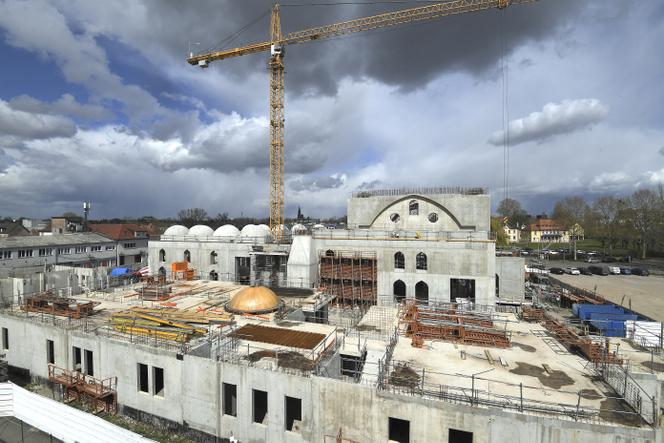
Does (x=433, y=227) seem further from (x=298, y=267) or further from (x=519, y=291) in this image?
(x=298, y=267)

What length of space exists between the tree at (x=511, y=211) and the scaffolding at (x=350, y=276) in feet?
326

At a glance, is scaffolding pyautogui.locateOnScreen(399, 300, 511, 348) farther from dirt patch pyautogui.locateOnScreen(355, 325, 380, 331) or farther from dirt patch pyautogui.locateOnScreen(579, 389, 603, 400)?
dirt patch pyautogui.locateOnScreen(579, 389, 603, 400)

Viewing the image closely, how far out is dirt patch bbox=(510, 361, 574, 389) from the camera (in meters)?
16.8

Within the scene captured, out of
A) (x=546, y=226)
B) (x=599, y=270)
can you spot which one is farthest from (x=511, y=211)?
(x=599, y=270)

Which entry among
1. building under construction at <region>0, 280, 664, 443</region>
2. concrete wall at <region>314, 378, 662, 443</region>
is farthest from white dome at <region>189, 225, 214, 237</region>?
concrete wall at <region>314, 378, 662, 443</region>

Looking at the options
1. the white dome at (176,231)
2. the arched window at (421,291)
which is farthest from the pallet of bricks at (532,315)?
the white dome at (176,231)

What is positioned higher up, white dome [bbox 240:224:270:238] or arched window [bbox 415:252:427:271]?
white dome [bbox 240:224:270:238]

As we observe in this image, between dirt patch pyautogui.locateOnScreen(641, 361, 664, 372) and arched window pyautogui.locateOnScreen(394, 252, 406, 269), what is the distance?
65.4ft

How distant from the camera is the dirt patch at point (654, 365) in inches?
763

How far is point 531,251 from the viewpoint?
93188 mm

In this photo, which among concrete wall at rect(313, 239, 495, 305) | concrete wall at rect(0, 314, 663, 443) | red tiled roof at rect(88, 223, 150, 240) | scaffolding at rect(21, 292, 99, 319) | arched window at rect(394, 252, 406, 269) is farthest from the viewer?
red tiled roof at rect(88, 223, 150, 240)

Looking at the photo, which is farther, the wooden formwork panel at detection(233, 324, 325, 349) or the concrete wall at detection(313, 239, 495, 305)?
the concrete wall at detection(313, 239, 495, 305)

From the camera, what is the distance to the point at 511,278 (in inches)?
1502

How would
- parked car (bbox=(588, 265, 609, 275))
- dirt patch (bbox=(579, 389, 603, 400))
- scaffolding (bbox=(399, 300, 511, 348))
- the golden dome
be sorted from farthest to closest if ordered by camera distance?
parked car (bbox=(588, 265, 609, 275)) < the golden dome < scaffolding (bbox=(399, 300, 511, 348)) < dirt patch (bbox=(579, 389, 603, 400))
